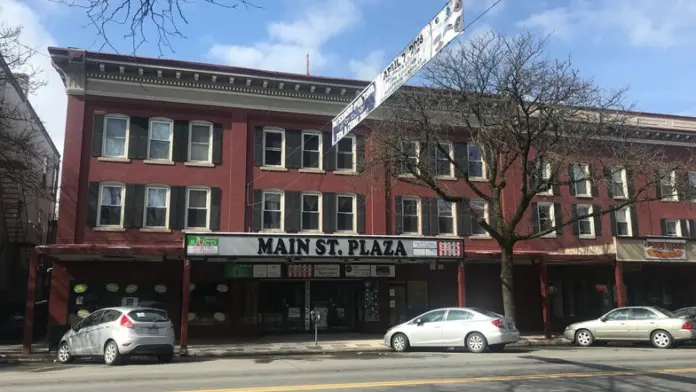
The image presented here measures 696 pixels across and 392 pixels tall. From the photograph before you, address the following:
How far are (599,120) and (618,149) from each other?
3.08 metres

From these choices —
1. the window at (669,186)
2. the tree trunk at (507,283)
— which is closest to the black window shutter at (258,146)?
the tree trunk at (507,283)

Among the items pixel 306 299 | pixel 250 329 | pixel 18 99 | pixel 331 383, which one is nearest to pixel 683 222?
pixel 306 299

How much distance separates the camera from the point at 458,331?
17.4 meters

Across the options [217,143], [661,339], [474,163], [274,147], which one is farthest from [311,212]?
[661,339]

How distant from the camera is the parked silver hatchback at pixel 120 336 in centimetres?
1470

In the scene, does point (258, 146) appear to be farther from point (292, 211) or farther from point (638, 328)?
point (638, 328)

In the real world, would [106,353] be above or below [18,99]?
below

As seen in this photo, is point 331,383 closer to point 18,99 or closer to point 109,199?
point 109,199

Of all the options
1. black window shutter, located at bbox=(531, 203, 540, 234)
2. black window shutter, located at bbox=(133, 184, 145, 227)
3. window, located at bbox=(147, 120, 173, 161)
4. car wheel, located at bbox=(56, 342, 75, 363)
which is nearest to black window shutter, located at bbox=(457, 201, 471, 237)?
black window shutter, located at bbox=(531, 203, 540, 234)

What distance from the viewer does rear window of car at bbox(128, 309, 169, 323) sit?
1512cm

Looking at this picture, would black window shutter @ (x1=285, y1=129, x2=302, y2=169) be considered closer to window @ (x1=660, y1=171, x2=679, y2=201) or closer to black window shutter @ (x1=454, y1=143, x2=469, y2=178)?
black window shutter @ (x1=454, y1=143, x2=469, y2=178)

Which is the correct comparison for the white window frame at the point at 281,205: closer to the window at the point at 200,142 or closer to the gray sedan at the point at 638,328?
the window at the point at 200,142

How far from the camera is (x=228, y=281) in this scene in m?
24.0

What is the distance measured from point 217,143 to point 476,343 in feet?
44.7
